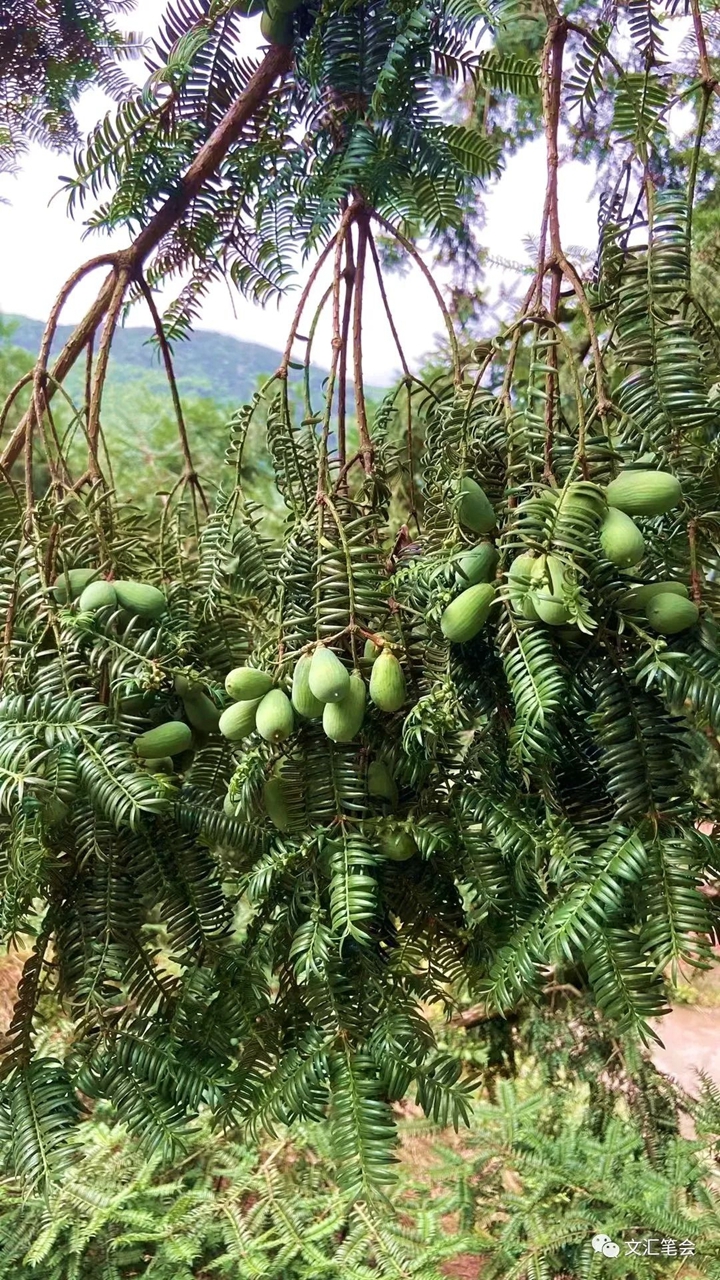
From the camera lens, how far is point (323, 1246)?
4.21ft

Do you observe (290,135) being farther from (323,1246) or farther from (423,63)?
(323,1246)

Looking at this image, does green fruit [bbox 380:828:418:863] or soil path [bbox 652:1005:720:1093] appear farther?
soil path [bbox 652:1005:720:1093]

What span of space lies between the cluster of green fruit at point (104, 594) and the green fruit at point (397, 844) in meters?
0.24

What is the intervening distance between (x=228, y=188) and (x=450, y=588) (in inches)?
23.2

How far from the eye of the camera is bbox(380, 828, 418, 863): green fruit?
1.81 feet

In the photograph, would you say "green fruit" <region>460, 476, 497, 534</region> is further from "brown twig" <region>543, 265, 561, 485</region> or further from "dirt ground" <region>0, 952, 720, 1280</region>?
"dirt ground" <region>0, 952, 720, 1280</region>

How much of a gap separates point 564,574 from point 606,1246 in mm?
1143

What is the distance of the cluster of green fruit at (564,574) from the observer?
427mm

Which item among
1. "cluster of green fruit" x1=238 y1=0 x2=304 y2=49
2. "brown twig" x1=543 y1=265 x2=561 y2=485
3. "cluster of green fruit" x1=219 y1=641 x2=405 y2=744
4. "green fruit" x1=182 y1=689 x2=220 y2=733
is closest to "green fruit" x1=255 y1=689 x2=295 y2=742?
"cluster of green fruit" x1=219 y1=641 x2=405 y2=744

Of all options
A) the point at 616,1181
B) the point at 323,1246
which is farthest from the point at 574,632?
the point at 323,1246

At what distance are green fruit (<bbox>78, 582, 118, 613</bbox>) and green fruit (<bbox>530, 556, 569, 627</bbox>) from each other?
0.32 m

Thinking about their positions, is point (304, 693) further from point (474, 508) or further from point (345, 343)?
point (345, 343)

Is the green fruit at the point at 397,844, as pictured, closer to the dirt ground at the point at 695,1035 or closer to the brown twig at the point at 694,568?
the brown twig at the point at 694,568

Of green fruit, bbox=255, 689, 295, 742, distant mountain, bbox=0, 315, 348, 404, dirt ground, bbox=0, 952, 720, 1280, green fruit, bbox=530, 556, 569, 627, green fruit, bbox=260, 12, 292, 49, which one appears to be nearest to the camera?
green fruit, bbox=530, 556, 569, 627
